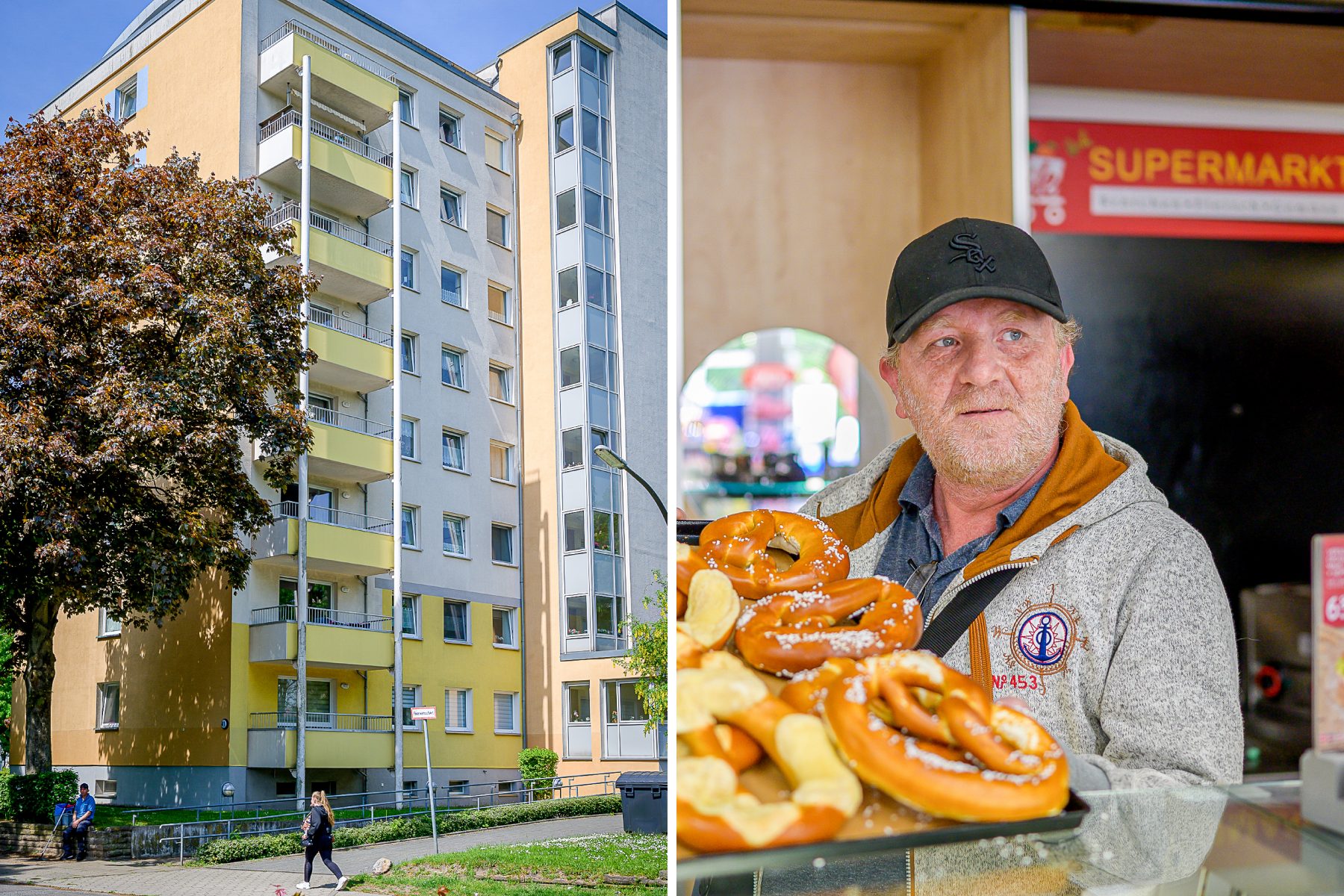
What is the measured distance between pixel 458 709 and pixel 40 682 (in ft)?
3.10

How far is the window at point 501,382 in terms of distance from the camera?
280 centimetres

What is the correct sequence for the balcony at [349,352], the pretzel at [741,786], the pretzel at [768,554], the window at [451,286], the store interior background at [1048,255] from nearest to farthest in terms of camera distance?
the pretzel at [741,786], the pretzel at [768,554], the store interior background at [1048,255], the balcony at [349,352], the window at [451,286]

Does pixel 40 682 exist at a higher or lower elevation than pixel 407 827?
higher

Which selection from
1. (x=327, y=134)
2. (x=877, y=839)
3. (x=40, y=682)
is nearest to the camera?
(x=877, y=839)

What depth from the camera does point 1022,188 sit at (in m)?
2.13

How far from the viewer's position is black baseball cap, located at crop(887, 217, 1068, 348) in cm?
165

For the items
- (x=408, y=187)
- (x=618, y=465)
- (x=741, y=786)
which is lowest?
(x=741, y=786)

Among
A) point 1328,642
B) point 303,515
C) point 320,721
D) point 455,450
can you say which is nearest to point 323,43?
point 455,450

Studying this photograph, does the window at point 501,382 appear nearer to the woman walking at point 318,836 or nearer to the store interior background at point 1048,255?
the store interior background at point 1048,255

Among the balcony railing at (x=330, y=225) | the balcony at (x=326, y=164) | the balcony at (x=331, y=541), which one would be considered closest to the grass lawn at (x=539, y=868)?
the balcony at (x=331, y=541)

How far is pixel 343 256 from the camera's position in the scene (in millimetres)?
2738

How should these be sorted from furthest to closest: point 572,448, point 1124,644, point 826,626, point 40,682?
point 572,448, point 40,682, point 1124,644, point 826,626

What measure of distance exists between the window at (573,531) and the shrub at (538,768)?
499 millimetres

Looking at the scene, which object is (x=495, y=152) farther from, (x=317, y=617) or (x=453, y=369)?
(x=317, y=617)
